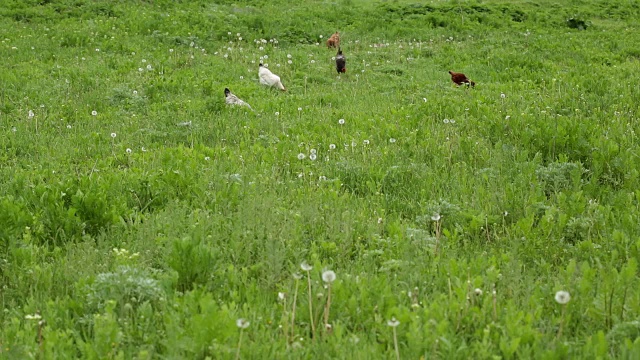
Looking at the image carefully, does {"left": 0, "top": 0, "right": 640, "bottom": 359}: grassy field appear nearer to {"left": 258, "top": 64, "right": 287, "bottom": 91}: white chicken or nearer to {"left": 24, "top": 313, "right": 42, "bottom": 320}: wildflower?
{"left": 24, "top": 313, "right": 42, "bottom": 320}: wildflower

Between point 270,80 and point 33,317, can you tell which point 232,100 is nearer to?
point 270,80

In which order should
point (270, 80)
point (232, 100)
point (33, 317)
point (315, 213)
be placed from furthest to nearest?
point (270, 80) < point (232, 100) < point (315, 213) < point (33, 317)

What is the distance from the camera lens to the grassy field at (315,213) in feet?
11.7

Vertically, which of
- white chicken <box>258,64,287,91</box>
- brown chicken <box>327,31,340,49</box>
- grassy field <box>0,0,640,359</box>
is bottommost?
brown chicken <box>327,31,340,49</box>

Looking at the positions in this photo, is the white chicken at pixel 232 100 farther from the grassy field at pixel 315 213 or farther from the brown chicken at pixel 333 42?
the brown chicken at pixel 333 42

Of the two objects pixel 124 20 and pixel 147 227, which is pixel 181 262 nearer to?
pixel 147 227

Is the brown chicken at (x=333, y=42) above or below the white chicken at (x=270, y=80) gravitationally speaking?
below

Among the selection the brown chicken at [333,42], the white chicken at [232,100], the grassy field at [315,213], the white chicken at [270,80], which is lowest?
the brown chicken at [333,42]

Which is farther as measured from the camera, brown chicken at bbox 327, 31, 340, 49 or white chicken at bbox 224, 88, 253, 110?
brown chicken at bbox 327, 31, 340, 49

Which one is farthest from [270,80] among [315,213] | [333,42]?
[315,213]

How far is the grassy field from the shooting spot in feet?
11.7

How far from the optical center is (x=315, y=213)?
5.62 metres

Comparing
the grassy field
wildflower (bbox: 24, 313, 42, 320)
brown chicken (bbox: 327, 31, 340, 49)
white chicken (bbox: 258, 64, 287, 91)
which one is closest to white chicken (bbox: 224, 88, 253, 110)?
the grassy field

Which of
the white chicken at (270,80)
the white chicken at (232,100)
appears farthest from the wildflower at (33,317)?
the white chicken at (270,80)
